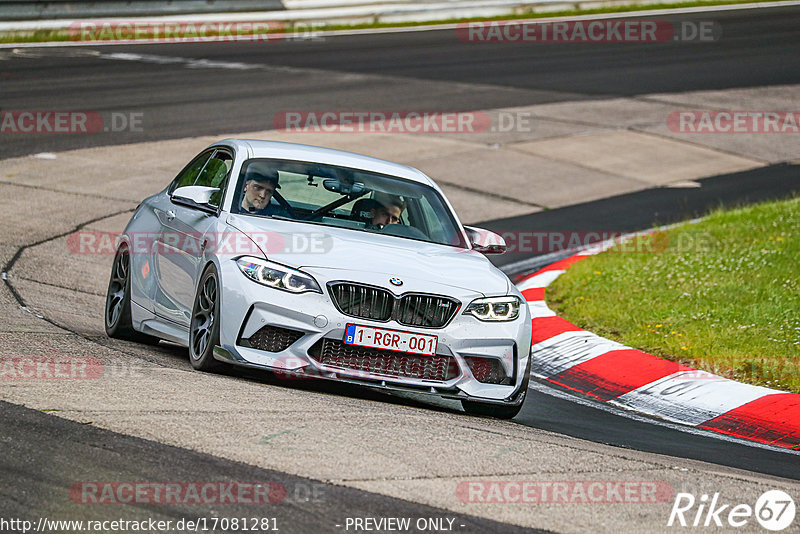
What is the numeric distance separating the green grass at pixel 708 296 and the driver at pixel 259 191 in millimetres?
3234

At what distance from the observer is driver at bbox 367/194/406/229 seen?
826 cm

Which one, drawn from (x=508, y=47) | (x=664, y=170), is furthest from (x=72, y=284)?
(x=508, y=47)

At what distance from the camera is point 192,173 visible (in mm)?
Result: 9242

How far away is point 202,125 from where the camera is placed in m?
18.9

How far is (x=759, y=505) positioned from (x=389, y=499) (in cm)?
170

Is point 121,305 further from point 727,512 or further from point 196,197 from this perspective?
point 727,512

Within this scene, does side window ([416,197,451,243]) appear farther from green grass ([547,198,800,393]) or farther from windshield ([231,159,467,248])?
green grass ([547,198,800,393])

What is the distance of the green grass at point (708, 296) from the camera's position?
920 centimetres

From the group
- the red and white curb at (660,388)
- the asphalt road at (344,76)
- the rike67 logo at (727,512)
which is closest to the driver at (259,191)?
the red and white curb at (660,388)

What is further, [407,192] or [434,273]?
[407,192]

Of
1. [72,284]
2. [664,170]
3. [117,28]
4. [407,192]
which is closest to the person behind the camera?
[407,192]

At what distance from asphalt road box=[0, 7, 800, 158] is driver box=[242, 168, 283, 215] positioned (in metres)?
9.01

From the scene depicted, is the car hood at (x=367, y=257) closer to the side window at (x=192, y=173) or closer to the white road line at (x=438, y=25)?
the side window at (x=192, y=173)

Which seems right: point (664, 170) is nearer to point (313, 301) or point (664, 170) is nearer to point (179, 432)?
point (313, 301)
